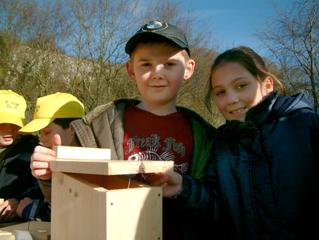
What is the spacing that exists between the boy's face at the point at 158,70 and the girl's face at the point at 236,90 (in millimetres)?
220

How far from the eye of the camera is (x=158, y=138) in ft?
6.33

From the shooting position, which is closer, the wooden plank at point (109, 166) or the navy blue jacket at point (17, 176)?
the wooden plank at point (109, 166)

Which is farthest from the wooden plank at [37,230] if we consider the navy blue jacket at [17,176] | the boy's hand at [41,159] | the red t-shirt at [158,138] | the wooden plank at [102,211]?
the navy blue jacket at [17,176]

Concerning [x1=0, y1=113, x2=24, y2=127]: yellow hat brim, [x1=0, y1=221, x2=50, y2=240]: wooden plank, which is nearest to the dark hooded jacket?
[x1=0, y1=221, x2=50, y2=240]: wooden plank

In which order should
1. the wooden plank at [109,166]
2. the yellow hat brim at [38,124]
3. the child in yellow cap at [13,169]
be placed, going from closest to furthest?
the wooden plank at [109,166] → the child in yellow cap at [13,169] → the yellow hat brim at [38,124]

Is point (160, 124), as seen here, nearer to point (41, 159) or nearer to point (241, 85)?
point (241, 85)

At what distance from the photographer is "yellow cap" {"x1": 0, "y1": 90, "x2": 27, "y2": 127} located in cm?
302

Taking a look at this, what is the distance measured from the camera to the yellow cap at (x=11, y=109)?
3020mm

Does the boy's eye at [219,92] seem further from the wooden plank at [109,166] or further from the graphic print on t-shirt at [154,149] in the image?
the wooden plank at [109,166]

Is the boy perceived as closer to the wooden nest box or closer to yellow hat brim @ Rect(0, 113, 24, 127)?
the wooden nest box

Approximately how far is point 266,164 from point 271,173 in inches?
1.8

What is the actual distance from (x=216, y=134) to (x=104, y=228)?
37.4 inches

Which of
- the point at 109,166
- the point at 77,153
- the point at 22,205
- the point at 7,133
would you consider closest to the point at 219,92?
the point at 77,153

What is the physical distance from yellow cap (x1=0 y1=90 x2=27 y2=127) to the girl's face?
68.5 inches
